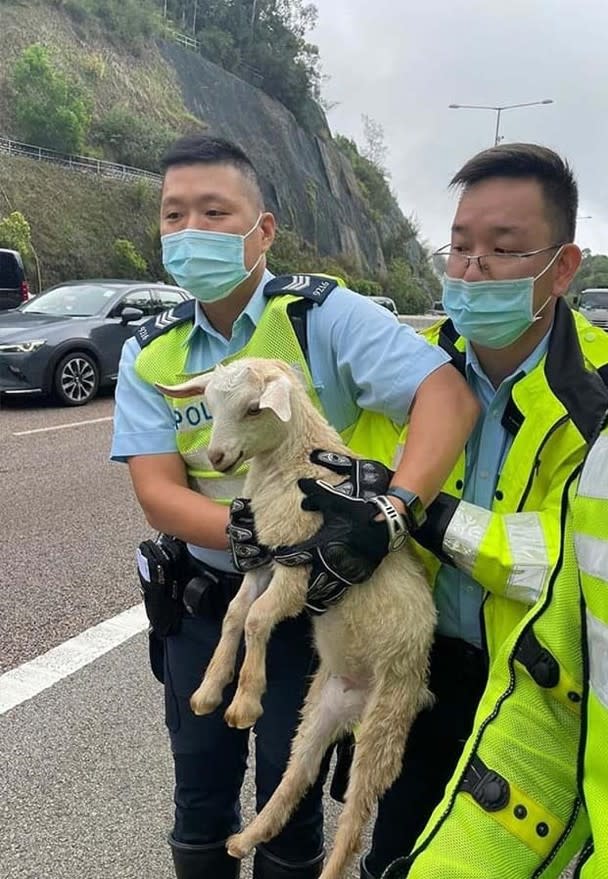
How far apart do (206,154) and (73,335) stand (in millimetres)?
9793

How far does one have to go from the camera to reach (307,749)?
6.51 feet

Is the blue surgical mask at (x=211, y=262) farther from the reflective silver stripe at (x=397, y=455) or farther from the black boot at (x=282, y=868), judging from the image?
the black boot at (x=282, y=868)

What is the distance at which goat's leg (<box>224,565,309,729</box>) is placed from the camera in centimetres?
178

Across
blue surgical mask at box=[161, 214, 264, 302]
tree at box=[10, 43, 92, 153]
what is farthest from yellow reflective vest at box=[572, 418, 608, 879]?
tree at box=[10, 43, 92, 153]

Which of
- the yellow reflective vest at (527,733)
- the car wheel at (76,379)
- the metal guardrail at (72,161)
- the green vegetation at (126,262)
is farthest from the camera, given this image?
the metal guardrail at (72,161)

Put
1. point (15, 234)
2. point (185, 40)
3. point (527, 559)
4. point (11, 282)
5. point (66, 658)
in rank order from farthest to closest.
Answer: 1. point (185, 40)
2. point (15, 234)
3. point (11, 282)
4. point (66, 658)
5. point (527, 559)

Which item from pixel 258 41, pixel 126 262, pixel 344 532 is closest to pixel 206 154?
pixel 344 532

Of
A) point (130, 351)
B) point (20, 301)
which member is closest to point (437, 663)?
point (130, 351)

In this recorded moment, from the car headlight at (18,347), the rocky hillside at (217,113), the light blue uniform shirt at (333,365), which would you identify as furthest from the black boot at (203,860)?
the rocky hillside at (217,113)

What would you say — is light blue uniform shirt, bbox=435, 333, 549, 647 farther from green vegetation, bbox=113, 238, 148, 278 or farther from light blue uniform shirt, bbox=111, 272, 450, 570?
green vegetation, bbox=113, 238, 148, 278

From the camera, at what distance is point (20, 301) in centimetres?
1373

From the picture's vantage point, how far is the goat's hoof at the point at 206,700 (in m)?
1.95

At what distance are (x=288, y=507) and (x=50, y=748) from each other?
2.15 meters

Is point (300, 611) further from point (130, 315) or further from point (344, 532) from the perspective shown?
point (130, 315)
